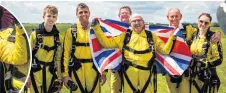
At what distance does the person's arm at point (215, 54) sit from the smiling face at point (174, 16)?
2.72 feet

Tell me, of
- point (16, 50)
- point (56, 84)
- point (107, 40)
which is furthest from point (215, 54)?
point (16, 50)

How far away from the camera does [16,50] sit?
12.2 ft

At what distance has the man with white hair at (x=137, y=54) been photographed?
6.38 metres

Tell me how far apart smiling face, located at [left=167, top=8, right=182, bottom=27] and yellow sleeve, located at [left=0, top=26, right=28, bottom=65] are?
12.3ft

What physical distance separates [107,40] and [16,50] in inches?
124

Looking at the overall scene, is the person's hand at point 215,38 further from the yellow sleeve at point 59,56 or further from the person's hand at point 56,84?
the person's hand at point 56,84

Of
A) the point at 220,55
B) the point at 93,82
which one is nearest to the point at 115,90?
the point at 93,82

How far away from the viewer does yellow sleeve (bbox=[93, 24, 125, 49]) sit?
21.4 ft

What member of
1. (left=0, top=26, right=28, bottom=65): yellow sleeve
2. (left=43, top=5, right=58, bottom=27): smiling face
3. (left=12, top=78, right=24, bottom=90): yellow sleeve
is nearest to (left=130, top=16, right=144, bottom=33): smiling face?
(left=43, top=5, right=58, bottom=27): smiling face

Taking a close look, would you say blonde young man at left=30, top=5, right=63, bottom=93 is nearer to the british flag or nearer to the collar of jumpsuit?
the british flag

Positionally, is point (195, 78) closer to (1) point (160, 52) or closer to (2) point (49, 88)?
(1) point (160, 52)

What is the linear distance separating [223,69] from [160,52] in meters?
12.2

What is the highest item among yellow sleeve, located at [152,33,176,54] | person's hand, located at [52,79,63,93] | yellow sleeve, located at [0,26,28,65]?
yellow sleeve, located at [0,26,28,65]

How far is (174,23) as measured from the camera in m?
7.02
